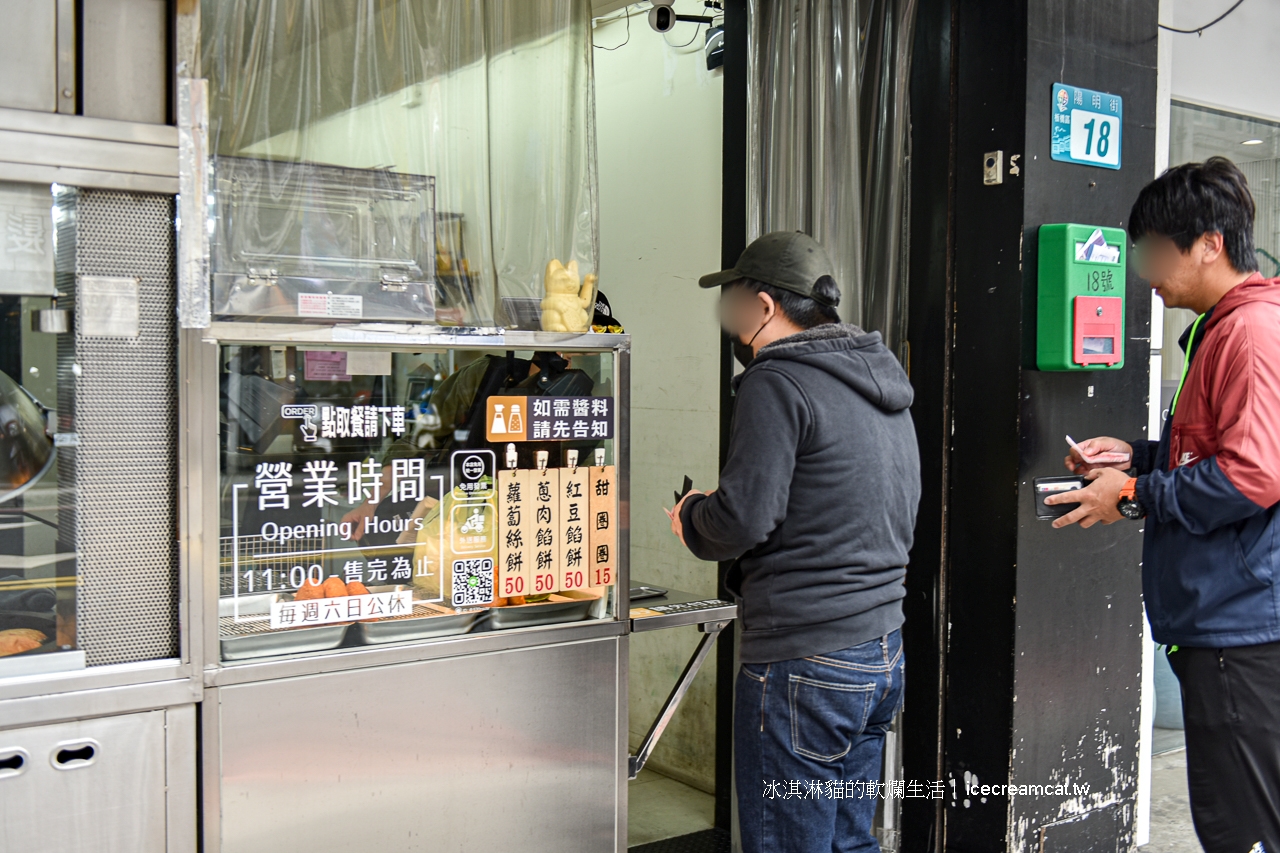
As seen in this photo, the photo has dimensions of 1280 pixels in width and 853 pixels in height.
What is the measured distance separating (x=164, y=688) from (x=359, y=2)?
1.47 meters

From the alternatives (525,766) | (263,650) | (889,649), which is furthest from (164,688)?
(889,649)

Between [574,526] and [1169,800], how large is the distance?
→ 8.72ft

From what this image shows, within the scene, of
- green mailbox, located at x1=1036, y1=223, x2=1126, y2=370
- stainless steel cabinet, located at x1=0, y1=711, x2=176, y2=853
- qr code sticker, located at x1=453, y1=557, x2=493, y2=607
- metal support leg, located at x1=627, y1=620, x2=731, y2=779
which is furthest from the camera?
green mailbox, located at x1=1036, y1=223, x2=1126, y2=370

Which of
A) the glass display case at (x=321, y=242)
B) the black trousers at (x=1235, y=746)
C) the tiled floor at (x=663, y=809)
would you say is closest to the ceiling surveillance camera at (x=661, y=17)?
the glass display case at (x=321, y=242)

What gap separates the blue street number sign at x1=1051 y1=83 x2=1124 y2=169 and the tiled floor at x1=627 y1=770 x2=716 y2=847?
2.46 m

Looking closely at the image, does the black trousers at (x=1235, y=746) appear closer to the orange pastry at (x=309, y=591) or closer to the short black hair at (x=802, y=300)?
the short black hair at (x=802, y=300)

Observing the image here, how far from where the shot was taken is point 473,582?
2363 mm

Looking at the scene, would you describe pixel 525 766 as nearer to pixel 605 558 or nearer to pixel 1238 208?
pixel 605 558

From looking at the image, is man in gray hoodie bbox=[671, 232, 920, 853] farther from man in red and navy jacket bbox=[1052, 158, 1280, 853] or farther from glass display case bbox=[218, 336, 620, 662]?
man in red and navy jacket bbox=[1052, 158, 1280, 853]

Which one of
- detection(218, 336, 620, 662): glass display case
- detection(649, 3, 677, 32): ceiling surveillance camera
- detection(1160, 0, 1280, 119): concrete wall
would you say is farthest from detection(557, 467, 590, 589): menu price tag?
detection(1160, 0, 1280, 119): concrete wall

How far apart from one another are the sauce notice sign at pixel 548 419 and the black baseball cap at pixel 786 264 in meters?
0.51

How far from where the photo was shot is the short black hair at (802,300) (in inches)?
85.0

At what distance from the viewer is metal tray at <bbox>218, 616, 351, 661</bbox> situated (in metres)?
2.08

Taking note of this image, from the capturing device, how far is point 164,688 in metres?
1.99
